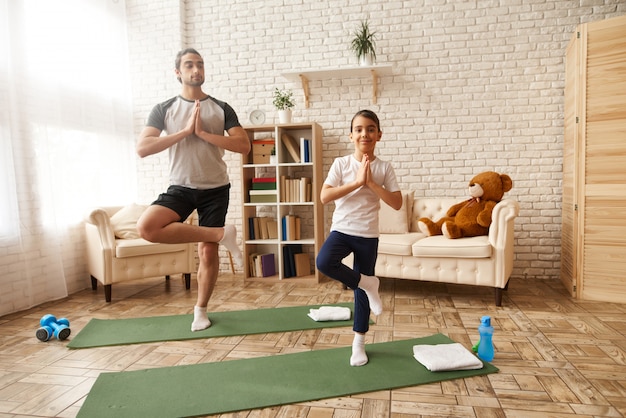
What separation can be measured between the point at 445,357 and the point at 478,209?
1823 mm

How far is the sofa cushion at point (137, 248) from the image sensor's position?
3.79 metres

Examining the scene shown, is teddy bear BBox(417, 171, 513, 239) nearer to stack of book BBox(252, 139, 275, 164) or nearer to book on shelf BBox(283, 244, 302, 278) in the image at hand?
book on shelf BBox(283, 244, 302, 278)

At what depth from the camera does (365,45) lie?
4344 millimetres

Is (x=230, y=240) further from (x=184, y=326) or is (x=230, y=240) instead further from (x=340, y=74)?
(x=340, y=74)

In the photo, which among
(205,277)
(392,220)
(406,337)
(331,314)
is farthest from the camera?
(392,220)

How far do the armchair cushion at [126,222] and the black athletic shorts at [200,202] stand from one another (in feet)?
5.07

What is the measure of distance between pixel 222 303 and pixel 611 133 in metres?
3.33

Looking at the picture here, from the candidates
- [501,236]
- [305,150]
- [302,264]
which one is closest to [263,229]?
[302,264]

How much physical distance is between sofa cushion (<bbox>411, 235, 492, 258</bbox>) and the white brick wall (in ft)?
2.42

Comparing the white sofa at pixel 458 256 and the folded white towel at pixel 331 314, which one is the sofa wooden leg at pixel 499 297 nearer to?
the white sofa at pixel 458 256

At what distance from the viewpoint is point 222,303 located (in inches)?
144

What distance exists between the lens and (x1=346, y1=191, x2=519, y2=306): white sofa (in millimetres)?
3408

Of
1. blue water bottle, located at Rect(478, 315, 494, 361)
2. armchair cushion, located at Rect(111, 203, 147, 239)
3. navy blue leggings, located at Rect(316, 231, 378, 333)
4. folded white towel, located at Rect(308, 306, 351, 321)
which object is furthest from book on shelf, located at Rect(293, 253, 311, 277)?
blue water bottle, located at Rect(478, 315, 494, 361)

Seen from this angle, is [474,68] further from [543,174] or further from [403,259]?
[403,259]
